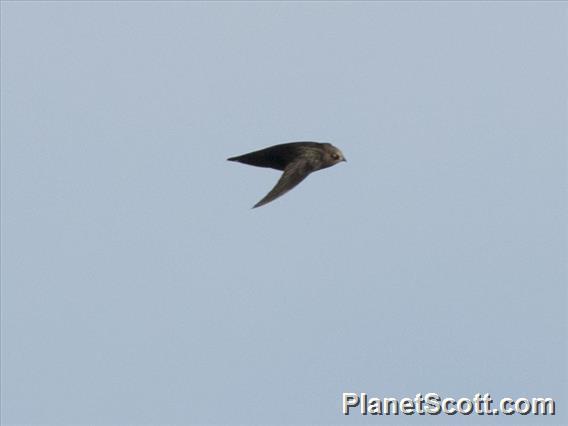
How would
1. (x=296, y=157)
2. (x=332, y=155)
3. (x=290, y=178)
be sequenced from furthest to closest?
(x=332, y=155) → (x=296, y=157) → (x=290, y=178)

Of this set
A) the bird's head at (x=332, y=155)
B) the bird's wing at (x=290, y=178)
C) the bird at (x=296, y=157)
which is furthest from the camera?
the bird's head at (x=332, y=155)

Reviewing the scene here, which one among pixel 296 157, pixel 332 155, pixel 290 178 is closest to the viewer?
pixel 290 178

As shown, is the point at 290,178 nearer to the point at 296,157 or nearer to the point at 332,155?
the point at 296,157

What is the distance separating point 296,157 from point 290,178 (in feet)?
7.33

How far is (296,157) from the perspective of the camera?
28.7 meters

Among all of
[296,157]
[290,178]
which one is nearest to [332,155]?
[296,157]

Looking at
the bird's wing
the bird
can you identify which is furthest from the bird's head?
the bird's wing

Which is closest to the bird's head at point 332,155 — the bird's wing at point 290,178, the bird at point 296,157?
the bird at point 296,157

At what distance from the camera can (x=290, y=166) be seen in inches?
1103

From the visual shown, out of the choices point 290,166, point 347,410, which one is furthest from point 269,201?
point 347,410

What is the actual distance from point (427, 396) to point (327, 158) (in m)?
7.85

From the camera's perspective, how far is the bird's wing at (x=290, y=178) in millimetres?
24859

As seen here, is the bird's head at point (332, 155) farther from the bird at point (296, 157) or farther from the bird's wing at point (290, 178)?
the bird's wing at point (290, 178)

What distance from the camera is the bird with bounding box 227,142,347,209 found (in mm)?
28094
